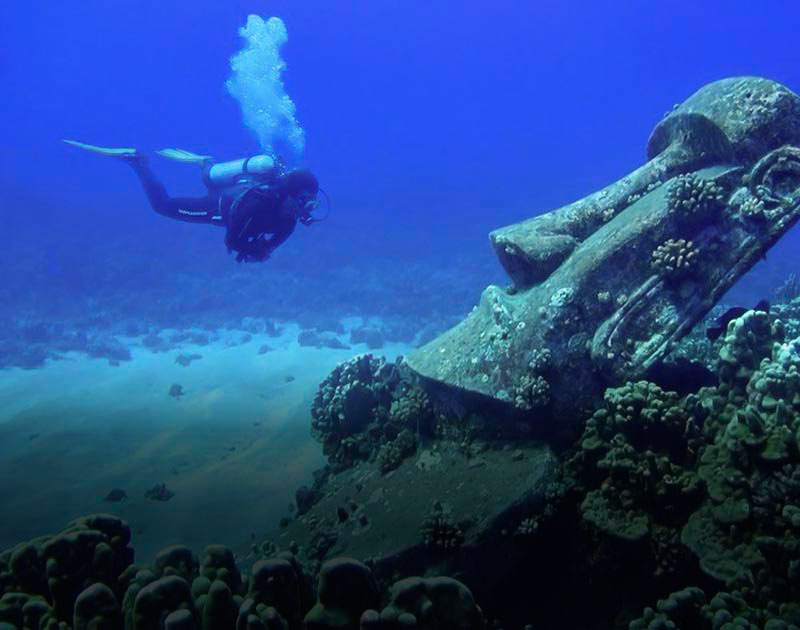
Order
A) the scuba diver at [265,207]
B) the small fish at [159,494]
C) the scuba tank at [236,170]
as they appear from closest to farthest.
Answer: the small fish at [159,494]
the scuba diver at [265,207]
the scuba tank at [236,170]

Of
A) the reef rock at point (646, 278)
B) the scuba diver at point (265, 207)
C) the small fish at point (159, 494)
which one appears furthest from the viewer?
the scuba diver at point (265, 207)

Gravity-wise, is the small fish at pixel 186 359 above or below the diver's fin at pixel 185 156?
below

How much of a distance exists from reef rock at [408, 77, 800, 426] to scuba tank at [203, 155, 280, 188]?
7145 mm

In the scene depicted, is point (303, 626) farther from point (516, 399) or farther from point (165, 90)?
point (165, 90)

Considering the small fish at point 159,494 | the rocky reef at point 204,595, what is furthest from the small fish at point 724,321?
the small fish at point 159,494


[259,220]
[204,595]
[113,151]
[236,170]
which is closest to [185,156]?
[113,151]

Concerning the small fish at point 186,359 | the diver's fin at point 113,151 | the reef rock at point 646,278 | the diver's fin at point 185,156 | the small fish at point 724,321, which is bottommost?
the small fish at point 724,321

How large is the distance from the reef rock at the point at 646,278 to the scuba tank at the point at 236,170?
7.15 meters

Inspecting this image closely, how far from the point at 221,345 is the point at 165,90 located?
477 feet

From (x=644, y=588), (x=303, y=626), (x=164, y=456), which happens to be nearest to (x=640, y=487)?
(x=644, y=588)

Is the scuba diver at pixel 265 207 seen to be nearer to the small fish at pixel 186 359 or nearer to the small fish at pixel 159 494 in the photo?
the small fish at pixel 159 494

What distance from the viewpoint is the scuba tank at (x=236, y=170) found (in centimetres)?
1159

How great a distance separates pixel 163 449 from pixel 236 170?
6.46 m

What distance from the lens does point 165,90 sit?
140m
